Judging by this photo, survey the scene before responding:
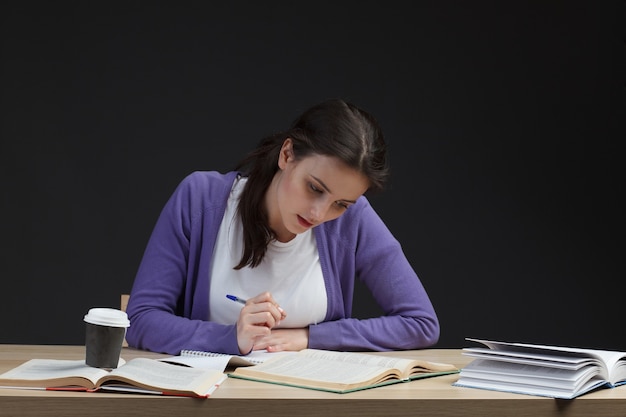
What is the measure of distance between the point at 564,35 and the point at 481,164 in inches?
26.8

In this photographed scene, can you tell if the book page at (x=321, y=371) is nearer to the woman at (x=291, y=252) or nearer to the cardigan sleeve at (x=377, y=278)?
→ the woman at (x=291, y=252)

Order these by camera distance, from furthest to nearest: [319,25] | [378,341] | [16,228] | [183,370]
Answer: [319,25], [16,228], [378,341], [183,370]

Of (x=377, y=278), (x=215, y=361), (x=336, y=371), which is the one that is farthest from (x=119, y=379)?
(x=377, y=278)

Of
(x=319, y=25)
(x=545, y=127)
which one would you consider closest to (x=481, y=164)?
(x=545, y=127)

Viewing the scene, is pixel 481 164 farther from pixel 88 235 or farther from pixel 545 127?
pixel 88 235

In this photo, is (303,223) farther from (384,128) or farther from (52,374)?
(384,128)

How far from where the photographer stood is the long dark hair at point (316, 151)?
2.02m

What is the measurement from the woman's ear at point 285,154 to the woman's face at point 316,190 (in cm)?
3

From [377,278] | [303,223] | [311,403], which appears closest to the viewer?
[311,403]

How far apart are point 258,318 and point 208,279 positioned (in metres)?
0.41

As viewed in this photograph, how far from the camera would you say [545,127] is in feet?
13.1

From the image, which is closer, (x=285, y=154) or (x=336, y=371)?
(x=336, y=371)

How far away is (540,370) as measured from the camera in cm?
150

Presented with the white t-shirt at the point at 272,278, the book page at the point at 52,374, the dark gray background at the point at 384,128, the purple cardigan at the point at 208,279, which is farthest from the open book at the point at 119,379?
the dark gray background at the point at 384,128
